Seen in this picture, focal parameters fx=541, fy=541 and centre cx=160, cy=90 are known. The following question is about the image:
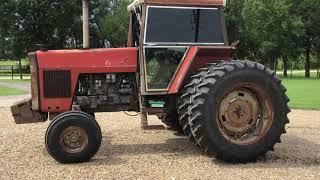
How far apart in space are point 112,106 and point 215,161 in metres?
2.20

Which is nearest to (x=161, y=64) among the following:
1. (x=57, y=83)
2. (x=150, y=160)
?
(x=150, y=160)

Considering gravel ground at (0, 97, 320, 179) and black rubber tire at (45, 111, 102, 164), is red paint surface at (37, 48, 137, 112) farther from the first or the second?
gravel ground at (0, 97, 320, 179)

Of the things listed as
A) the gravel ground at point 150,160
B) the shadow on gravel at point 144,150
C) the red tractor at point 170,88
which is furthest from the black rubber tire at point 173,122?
the red tractor at point 170,88

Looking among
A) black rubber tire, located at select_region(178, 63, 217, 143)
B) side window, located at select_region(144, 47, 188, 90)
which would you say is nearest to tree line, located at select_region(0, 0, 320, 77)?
side window, located at select_region(144, 47, 188, 90)

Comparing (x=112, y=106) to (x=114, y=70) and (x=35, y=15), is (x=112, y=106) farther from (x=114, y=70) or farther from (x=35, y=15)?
(x=35, y=15)

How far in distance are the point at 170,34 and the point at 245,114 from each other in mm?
1845

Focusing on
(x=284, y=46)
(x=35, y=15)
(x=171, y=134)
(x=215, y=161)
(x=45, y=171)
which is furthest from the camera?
(x=284, y=46)

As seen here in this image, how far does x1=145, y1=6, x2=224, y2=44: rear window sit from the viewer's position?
9.15m

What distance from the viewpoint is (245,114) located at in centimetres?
892

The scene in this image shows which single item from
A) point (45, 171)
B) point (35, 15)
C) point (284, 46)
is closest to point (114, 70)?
point (45, 171)

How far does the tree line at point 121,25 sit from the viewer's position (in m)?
46.6

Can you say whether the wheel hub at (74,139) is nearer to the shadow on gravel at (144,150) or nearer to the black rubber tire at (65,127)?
the black rubber tire at (65,127)

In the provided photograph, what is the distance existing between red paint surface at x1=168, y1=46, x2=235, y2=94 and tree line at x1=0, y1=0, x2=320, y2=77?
3271cm

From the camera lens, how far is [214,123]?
333 inches
